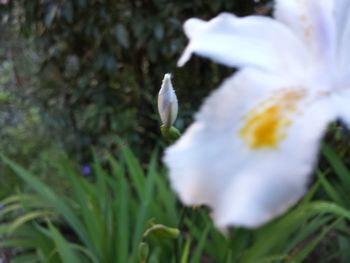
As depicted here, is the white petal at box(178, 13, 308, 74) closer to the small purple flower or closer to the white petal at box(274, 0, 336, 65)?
the white petal at box(274, 0, 336, 65)

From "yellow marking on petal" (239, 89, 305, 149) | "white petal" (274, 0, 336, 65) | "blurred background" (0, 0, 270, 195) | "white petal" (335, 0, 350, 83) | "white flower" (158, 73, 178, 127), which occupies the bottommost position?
"blurred background" (0, 0, 270, 195)

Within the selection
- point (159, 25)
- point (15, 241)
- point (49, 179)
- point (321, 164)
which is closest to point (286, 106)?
point (15, 241)

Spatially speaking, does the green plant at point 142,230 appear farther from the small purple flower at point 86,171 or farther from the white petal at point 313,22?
the white petal at point 313,22

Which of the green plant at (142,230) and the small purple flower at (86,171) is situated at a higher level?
the green plant at (142,230)

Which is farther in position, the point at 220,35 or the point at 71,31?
the point at 71,31

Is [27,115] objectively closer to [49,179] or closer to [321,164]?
[49,179]

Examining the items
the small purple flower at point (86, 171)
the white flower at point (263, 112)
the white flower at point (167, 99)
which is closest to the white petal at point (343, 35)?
the white flower at point (263, 112)

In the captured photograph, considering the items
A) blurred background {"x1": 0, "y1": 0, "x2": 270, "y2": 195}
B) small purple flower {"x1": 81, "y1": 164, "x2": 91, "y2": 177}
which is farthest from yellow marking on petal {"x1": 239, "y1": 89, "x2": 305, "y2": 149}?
small purple flower {"x1": 81, "y1": 164, "x2": 91, "y2": 177}
